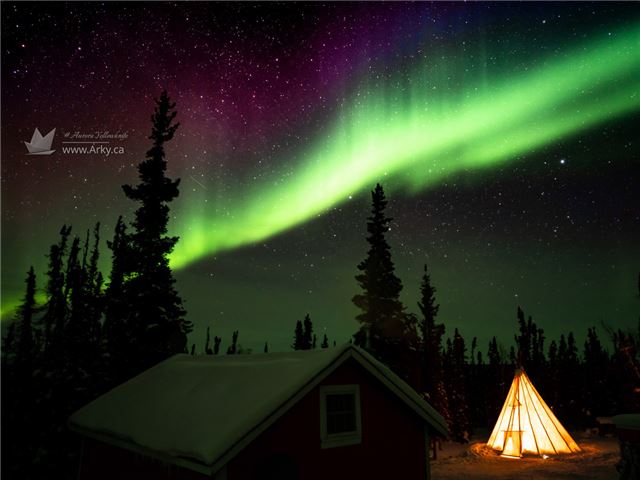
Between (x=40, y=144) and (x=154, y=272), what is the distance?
7.01 metres

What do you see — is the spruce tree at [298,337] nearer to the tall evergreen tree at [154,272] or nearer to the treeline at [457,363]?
the treeline at [457,363]

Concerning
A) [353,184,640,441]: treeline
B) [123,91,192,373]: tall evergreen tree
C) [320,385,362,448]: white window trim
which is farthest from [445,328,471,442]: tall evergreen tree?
[320,385,362,448]: white window trim

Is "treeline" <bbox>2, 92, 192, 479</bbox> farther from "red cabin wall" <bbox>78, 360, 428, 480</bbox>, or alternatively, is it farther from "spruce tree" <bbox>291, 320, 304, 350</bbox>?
"spruce tree" <bbox>291, 320, 304, 350</bbox>

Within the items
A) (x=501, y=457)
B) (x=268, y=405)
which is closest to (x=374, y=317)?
(x=501, y=457)

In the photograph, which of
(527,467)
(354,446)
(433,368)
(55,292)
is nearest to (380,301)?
(433,368)

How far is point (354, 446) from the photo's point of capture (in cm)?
1000

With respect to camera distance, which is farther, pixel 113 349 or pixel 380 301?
pixel 380 301

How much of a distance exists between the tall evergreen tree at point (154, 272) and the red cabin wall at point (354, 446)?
422 inches

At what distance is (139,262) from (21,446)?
799 centimetres

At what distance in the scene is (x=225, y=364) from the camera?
11.3 meters

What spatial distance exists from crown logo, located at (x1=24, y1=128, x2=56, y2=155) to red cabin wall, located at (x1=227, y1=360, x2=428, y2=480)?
12.2 meters

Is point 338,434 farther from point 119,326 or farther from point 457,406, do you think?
point 457,406

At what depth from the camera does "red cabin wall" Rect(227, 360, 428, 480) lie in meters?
8.53

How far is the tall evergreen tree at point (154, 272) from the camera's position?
19.2m
